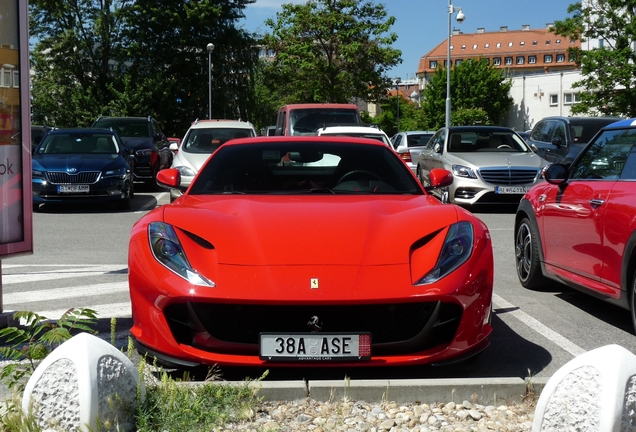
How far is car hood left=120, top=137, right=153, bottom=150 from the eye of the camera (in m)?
22.7

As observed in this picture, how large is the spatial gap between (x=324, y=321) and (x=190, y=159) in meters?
13.5

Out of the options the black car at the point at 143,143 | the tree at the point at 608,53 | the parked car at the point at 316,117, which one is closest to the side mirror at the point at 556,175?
the parked car at the point at 316,117

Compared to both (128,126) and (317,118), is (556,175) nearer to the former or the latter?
(317,118)

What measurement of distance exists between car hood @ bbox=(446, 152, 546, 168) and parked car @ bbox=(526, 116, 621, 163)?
2.13m

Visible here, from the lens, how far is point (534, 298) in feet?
25.5

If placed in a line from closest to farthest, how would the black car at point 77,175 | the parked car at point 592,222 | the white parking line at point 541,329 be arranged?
the white parking line at point 541,329 → the parked car at point 592,222 → the black car at point 77,175

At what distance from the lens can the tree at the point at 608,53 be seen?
4625cm

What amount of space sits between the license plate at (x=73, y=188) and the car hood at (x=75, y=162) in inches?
12.9

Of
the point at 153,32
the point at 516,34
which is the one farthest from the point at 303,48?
the point at 516,34

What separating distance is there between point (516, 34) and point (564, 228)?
155374mm

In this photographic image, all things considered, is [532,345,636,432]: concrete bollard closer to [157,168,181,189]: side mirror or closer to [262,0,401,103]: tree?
[157,168,181,189]: side mirror

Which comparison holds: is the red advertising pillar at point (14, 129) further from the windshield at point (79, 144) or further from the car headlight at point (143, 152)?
the car headlight at point (143, 152)

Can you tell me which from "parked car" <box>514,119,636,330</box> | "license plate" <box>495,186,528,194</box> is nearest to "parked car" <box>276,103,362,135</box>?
"license plate" <box>495,186,528,194</box>

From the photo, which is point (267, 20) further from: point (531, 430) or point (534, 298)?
point (531, 430)
